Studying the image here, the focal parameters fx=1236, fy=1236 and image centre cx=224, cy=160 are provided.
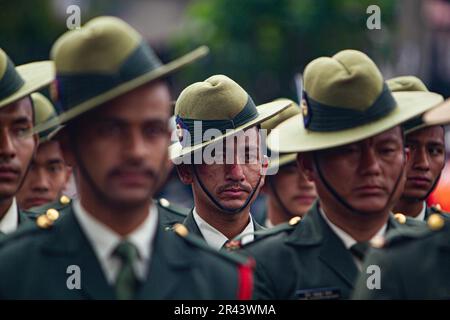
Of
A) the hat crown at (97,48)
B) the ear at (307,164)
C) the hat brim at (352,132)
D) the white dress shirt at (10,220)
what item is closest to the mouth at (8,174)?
the white dress shirt at (10,220)

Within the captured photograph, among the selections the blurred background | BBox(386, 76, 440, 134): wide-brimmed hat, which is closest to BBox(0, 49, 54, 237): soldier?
BBox(386, 76, 440, 134): wide-brimmed hat

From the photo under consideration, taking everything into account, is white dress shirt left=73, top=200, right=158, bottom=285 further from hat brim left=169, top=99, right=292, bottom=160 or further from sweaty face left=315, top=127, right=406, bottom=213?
hat brim left=169, top=99, right=292, bottom=160

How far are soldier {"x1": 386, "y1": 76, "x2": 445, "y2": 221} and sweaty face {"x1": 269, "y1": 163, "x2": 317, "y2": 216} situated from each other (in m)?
1.67

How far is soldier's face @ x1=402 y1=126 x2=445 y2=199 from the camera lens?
8.47 m

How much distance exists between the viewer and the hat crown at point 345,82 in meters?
6.50

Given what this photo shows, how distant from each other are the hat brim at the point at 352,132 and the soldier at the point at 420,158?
4.49 feet

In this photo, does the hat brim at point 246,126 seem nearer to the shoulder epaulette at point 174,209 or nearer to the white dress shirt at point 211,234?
the white dress shirt at point 211,234

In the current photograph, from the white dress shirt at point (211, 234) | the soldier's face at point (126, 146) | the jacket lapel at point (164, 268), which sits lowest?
the white dress shirt at point (211, 234)

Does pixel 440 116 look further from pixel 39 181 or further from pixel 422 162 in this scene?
pixel 39 181

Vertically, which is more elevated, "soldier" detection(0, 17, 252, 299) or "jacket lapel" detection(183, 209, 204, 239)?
"soldier" detection(0, 17, 252, 299)

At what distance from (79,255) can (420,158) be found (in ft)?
13.2

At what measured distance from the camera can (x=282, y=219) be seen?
10461mm
